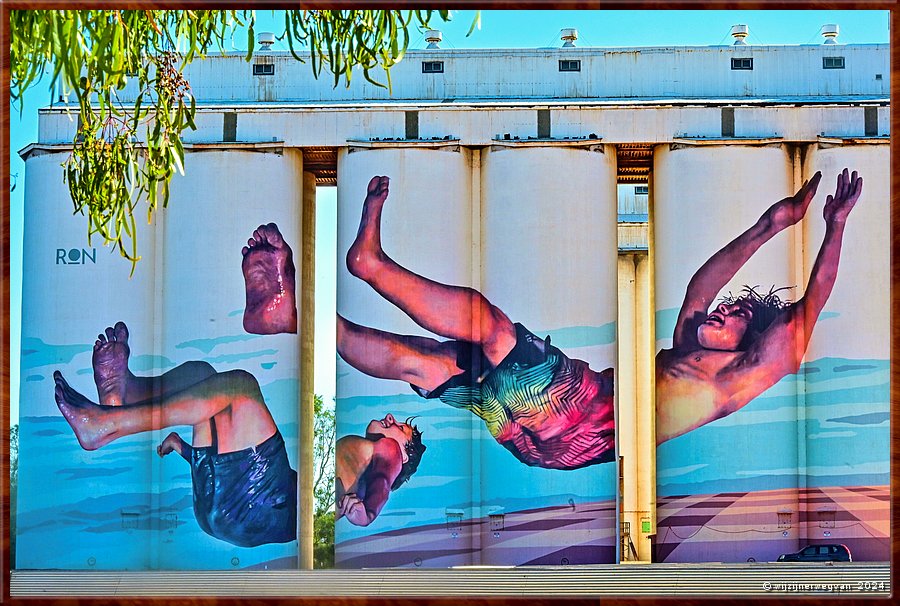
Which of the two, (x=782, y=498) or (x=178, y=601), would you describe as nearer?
(x=178, y=601)

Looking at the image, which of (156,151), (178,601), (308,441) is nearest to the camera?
(178,601)

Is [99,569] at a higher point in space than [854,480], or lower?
lower

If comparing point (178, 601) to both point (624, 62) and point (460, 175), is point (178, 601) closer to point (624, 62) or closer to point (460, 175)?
point (460, 175)

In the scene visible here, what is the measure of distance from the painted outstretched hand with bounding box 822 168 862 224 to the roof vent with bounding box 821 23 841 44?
3303mm

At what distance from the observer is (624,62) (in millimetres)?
26922

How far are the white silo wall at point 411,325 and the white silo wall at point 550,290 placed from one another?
0.45m

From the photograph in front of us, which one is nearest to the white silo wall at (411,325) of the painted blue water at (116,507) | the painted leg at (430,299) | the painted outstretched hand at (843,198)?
the painted leg at (430,299)

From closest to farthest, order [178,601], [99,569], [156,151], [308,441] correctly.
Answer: [178,601]
[156,151]
[99,569]
[308,441]

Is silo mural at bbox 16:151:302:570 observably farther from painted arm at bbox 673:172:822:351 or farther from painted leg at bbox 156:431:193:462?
painted arm at bbox 673:172:822:351

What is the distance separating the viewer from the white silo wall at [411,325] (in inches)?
954

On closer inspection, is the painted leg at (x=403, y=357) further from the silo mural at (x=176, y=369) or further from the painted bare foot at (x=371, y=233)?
the silo mural at (x=176, y=369)

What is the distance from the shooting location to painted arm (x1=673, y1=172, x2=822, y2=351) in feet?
81.2

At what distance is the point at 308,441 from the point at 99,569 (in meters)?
4.37

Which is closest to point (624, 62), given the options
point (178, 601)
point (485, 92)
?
point (485, 92)
